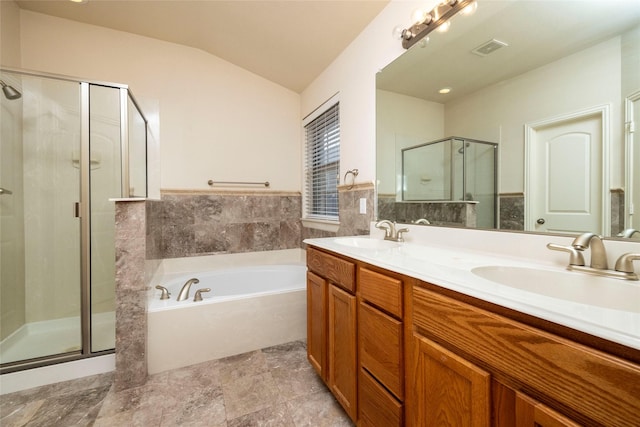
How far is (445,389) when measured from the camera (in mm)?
741

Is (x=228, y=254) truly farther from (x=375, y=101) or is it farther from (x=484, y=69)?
(x=484, y=69)

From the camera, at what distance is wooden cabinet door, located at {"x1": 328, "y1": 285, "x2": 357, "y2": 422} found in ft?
3.84

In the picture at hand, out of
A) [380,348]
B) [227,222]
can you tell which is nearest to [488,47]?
[380,348]

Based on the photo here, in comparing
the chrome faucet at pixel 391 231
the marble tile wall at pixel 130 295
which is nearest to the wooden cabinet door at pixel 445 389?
the chrome faucet at pixel 391 231

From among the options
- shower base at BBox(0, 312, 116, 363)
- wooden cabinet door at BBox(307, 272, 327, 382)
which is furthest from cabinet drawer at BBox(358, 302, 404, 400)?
shower base at BBox(0, 312, 116, 363)

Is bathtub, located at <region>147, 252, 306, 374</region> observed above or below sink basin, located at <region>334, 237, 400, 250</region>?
below

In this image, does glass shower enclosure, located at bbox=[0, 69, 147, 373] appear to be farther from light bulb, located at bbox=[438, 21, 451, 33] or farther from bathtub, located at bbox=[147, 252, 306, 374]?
light bulb, located at bbox=[438, 21, 451, 33]

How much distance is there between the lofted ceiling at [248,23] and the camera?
188 centimetres

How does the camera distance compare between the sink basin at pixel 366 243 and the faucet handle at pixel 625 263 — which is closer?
the faucet handle at pixel 625 263

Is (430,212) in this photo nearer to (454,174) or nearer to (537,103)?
(454,174)

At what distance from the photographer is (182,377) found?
5.48ft

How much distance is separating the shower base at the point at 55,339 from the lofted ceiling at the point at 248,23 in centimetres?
236

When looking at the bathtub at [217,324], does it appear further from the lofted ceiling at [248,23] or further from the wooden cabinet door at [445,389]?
the lofted ceiling at [248,23]

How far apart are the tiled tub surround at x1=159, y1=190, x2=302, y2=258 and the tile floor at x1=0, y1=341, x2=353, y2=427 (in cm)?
122
